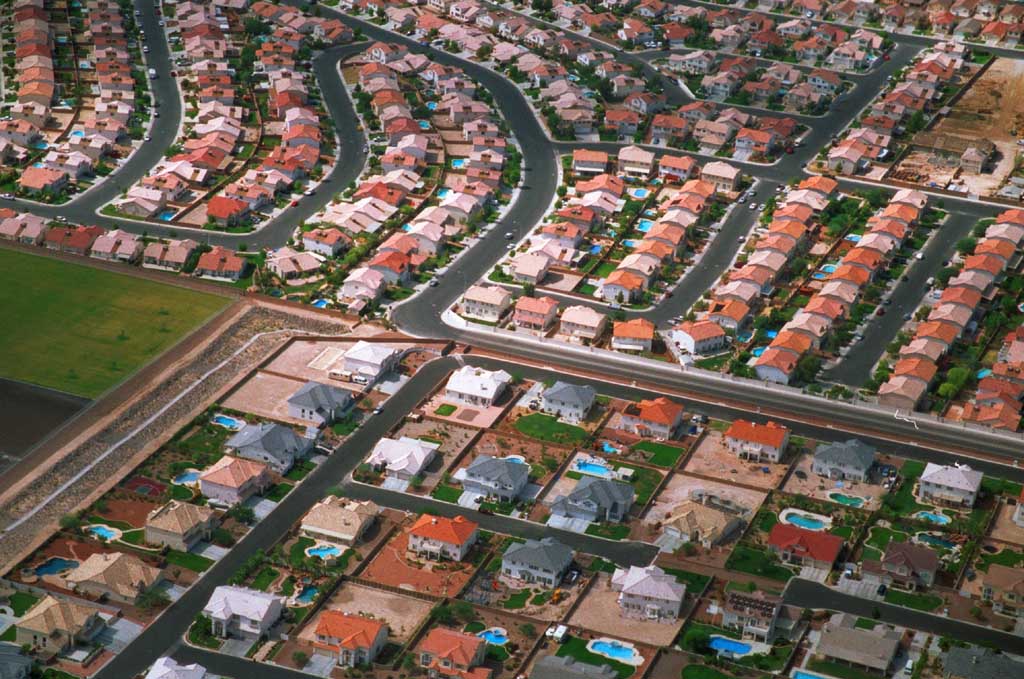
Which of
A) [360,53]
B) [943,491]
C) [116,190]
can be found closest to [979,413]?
[943,491]

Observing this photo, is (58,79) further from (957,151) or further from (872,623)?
(872,623)

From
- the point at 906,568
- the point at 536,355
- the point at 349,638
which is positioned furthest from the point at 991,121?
the point at 349,638

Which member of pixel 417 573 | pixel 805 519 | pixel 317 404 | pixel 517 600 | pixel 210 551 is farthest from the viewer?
pixel 317 404

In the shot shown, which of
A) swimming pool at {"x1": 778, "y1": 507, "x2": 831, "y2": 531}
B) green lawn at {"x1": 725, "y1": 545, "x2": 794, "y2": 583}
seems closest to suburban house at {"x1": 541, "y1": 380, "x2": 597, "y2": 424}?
swimming pool at {"x1": 778, "y1": 507, "x2": 831, "y2": 531}

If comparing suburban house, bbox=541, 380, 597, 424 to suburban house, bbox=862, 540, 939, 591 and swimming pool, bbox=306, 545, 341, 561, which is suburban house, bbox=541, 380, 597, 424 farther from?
suburban house, bbox=862, 540, 939, 591

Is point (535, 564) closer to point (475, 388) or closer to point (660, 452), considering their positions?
point (660, 452)

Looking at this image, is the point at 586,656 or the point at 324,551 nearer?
the point at 586,656

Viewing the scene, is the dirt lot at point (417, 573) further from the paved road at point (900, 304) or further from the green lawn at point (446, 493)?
the paved road at point (900, 304)
